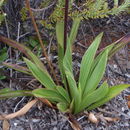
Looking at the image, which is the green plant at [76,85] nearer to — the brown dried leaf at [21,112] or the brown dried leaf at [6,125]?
the brown dried leaf at [21,112]

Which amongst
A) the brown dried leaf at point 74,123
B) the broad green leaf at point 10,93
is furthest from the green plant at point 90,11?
the brown dried leaf at point 74,123

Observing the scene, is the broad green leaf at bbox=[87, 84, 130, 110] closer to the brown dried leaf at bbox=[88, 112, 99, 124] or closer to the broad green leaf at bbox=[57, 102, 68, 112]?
the brown dried leaf at bbox=[88, 112, 99, 124]

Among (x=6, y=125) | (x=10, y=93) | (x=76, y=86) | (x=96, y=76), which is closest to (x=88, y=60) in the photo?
(x=96, y=76)

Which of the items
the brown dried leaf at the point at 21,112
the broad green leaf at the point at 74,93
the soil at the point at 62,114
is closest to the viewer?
the broad green leaf at the point at 74,93

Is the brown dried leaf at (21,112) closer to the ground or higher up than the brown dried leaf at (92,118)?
higher up

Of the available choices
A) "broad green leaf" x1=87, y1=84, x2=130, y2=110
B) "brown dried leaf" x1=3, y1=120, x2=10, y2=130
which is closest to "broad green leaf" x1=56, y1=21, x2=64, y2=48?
"broad green leaf" x1=87, y1=84, x2=130, y2=110

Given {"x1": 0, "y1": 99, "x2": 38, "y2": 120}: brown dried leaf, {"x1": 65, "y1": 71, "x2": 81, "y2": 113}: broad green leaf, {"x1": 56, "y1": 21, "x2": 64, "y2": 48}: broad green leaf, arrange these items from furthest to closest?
1. {"x1": 56, "y1": 21, "x2": 64, "y2": 48}: broad green leaf
2. {"x1": 0, "y1": 99, "x2": 38, "y2": 120}: brown dried leaf
3. {"x1": 65, "y1": 71, "x2": 81, "y2": 113}: broad green leaf
